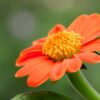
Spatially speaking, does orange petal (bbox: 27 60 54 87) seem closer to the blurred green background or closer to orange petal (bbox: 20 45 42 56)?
orange petal (bbox: 20 45 42 56)

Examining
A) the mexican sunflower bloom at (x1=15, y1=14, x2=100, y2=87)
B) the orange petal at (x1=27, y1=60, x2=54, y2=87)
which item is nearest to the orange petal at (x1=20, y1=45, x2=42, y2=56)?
the mexican sunflower bloom at (x1=15, y1=14, x2=100, y2=87)

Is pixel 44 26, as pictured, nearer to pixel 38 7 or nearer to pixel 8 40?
pixel 8 40

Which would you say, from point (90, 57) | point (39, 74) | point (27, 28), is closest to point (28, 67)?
point (39, 74)

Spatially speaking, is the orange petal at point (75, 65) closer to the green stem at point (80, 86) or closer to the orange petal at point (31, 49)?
the green stem at point (80, 86)

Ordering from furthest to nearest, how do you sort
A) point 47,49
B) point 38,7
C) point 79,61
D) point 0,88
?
point 38,7
point 0,88
point 47,49
point 79,61

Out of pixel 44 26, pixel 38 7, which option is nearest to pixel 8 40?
pixel 44 26
